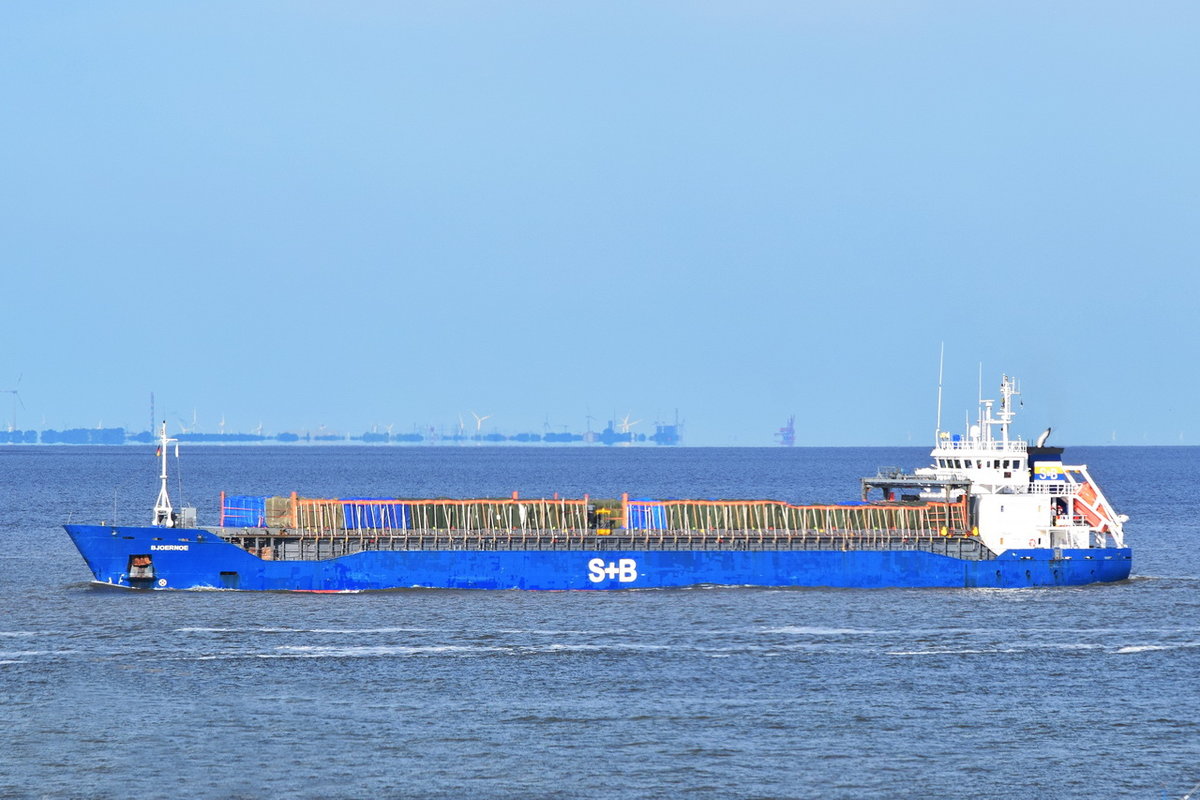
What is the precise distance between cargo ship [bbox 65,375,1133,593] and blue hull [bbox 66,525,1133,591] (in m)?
0.07

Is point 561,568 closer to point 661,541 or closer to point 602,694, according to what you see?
point 661,541

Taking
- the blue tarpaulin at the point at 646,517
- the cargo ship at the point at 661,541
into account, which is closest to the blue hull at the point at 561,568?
the cargo ship at the point at 661,541

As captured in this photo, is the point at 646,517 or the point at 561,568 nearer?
the point at 561,568

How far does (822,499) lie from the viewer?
181m

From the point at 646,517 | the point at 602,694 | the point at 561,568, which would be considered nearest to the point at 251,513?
the point at 561,568

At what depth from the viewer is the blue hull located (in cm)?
7544

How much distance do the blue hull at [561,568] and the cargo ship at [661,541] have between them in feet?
0.23

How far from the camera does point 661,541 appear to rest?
78.9m

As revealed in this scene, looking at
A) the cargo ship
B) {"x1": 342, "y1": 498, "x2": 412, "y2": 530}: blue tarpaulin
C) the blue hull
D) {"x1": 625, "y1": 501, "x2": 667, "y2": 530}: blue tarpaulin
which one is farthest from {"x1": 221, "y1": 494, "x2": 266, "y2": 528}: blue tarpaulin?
{"x1": 625, "y1": 501, "x2": 667, "y2": 530}: blue tarpaulin

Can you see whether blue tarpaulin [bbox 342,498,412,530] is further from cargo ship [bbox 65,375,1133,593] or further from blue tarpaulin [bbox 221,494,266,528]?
blue tarpaulin [bbox 221,494,266,528]

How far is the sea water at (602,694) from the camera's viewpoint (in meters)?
41.9

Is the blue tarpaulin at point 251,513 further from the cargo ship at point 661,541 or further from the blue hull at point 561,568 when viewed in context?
the blue hull at point 561,568

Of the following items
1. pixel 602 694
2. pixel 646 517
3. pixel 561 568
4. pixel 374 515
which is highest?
pixel 374 515

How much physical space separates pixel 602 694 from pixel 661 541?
2747cm
